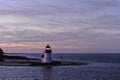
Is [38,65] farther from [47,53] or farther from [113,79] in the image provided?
[113,79]

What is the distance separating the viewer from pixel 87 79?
47188 mm

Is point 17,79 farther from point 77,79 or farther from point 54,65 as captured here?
point 54,65

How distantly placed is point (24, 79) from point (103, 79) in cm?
1183

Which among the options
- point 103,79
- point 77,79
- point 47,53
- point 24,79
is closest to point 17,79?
point 24,79

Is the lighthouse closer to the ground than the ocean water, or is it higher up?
higher up

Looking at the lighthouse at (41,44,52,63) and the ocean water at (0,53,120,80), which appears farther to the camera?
the lighthouse at (41,44,52,63)

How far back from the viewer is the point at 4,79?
151 feet

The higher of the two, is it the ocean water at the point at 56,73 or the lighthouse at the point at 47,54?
the lighthouse at the point at 47,54

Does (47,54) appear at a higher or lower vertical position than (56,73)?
higher

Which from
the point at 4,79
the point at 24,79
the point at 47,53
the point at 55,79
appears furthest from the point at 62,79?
the point at 47,53

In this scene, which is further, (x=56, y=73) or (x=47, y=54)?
(x=47, y=54)

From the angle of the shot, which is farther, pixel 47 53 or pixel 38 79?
pixel 47 53

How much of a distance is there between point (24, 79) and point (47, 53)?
2527 cm

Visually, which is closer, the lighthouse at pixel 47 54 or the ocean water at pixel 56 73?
the ocean water at pixel 56 73
